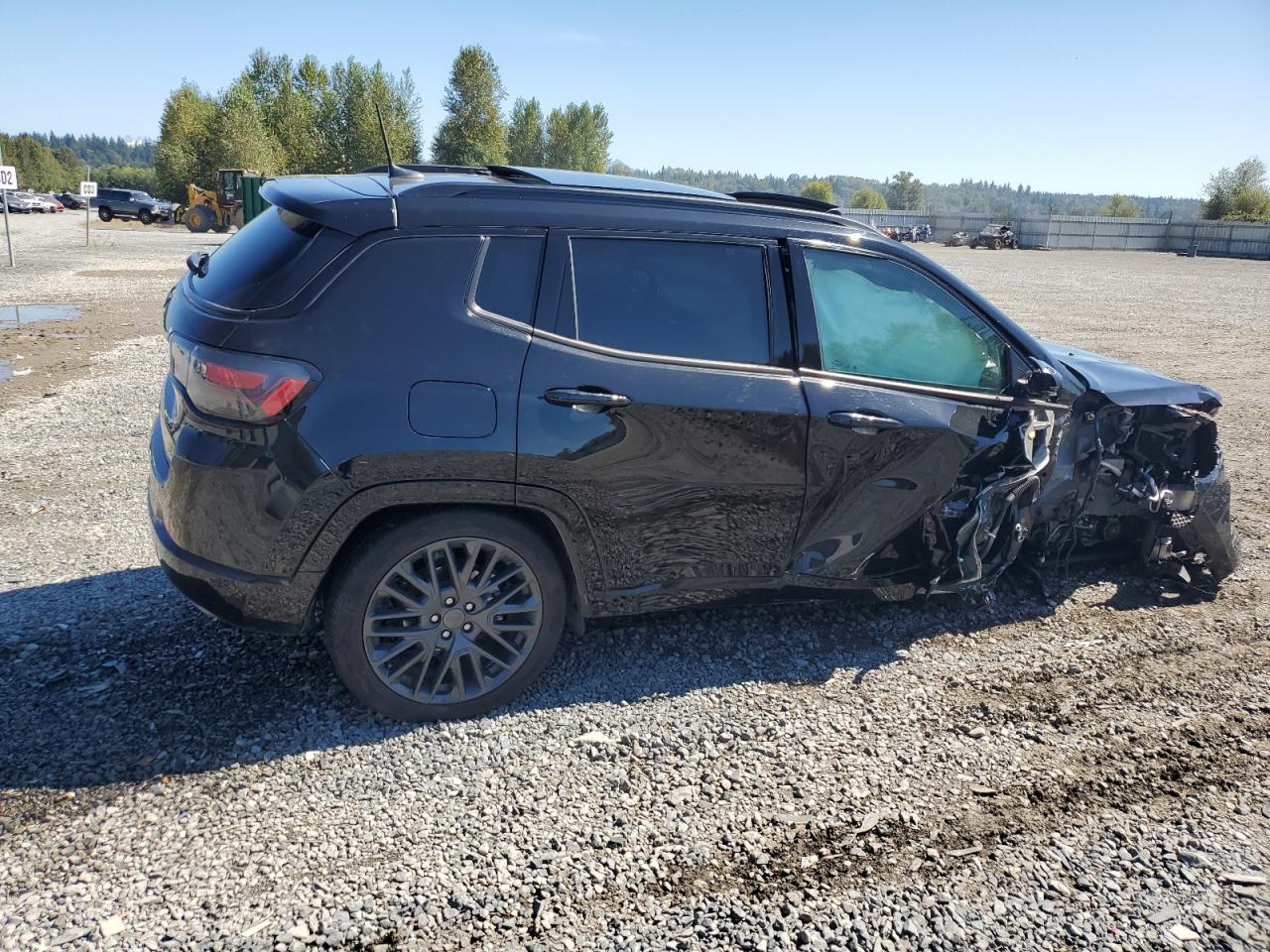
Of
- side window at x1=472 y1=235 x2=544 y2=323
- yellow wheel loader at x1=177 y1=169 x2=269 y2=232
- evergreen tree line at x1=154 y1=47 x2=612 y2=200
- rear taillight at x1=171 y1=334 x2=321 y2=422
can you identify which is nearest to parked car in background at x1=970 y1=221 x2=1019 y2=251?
evergreen tree line at x1=154 y1=47 x2=612 y2=200

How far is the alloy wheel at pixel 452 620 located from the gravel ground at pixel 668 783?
0.20m

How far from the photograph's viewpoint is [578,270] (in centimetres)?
346

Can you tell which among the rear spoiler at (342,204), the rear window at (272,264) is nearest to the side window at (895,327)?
the rear spoiler at (342,204)

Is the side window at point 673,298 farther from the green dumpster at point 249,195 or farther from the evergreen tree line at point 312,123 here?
the evergreen tree line at point 312,123

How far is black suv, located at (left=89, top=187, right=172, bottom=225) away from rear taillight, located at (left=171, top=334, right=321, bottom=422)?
57.5 meters

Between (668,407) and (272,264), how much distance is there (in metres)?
1.56

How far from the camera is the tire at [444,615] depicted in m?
3.27

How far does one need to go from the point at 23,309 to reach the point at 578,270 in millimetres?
14775

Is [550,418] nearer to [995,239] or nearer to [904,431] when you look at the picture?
[904,431]

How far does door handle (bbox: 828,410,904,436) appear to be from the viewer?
3.74 meters

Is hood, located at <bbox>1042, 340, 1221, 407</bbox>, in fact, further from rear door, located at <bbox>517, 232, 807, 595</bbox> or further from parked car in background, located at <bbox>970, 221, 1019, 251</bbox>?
parked car in background, located at <bbox>970, 221, 1019, 251</bbox>

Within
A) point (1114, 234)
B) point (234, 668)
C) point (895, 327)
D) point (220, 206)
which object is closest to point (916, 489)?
point (895, 327)

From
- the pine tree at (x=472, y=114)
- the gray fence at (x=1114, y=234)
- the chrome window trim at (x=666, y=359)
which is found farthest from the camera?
the pine tree at (x=472, y=114)

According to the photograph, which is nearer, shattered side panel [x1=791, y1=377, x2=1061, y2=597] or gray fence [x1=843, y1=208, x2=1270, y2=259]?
shattered side panel [x1=791, y1=377, x2=1061, y2=597]
